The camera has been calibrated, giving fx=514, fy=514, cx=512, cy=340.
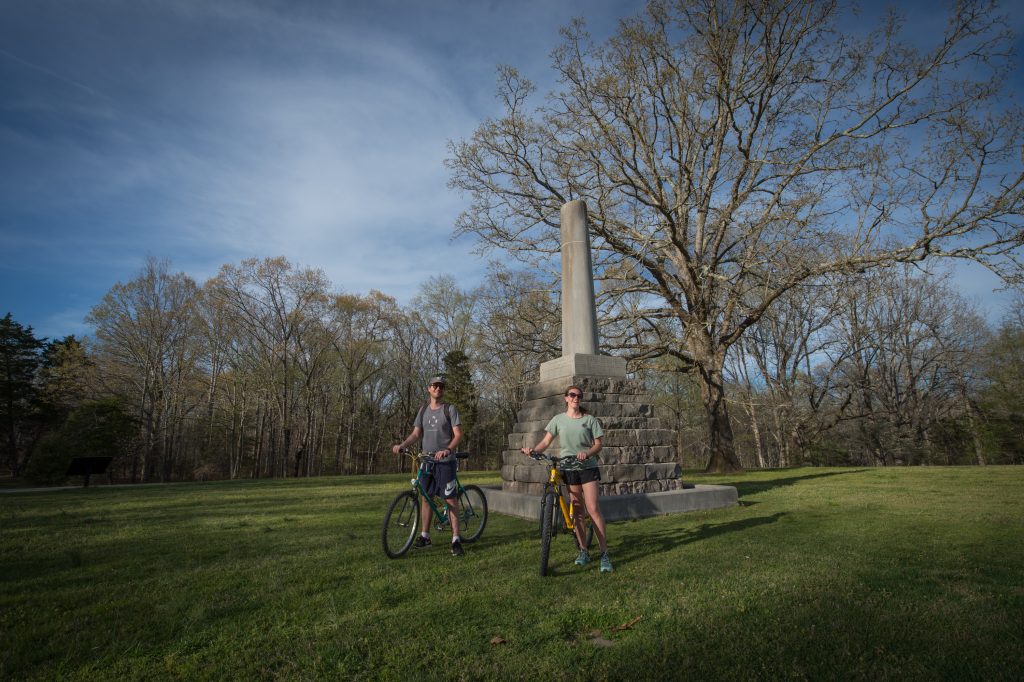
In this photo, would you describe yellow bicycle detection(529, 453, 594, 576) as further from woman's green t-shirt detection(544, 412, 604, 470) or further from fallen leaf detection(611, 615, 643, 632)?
fallen leaf detection(611, 615, 643, 632)

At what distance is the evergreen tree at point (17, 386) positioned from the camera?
108ft

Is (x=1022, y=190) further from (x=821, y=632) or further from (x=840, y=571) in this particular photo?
(x=821, y=632)

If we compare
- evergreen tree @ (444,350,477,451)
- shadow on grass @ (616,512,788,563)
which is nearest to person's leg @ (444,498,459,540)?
shadow on grass @ (616,512,788,563)

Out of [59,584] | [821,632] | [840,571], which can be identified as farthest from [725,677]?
[59,584]

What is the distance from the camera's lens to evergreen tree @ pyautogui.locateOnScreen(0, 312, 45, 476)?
108 ft

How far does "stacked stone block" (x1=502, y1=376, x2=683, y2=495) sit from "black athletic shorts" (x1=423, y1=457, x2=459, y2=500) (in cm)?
306

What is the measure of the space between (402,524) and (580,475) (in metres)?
2.47

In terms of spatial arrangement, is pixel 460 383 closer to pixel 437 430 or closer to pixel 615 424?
pixel 615 424

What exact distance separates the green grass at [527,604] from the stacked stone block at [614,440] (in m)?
1.64

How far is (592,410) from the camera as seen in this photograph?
9.19 m

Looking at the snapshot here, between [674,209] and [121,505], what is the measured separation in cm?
1653

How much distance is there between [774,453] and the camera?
44.8 m

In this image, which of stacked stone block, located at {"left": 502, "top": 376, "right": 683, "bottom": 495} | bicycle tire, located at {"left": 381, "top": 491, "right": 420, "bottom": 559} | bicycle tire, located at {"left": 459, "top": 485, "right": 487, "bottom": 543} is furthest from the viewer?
stacked stone block, located at {"left": 502, "top": 376, "right": 683, "bottom": 495}

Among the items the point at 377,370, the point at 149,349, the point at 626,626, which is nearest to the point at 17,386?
the point at 149,349
